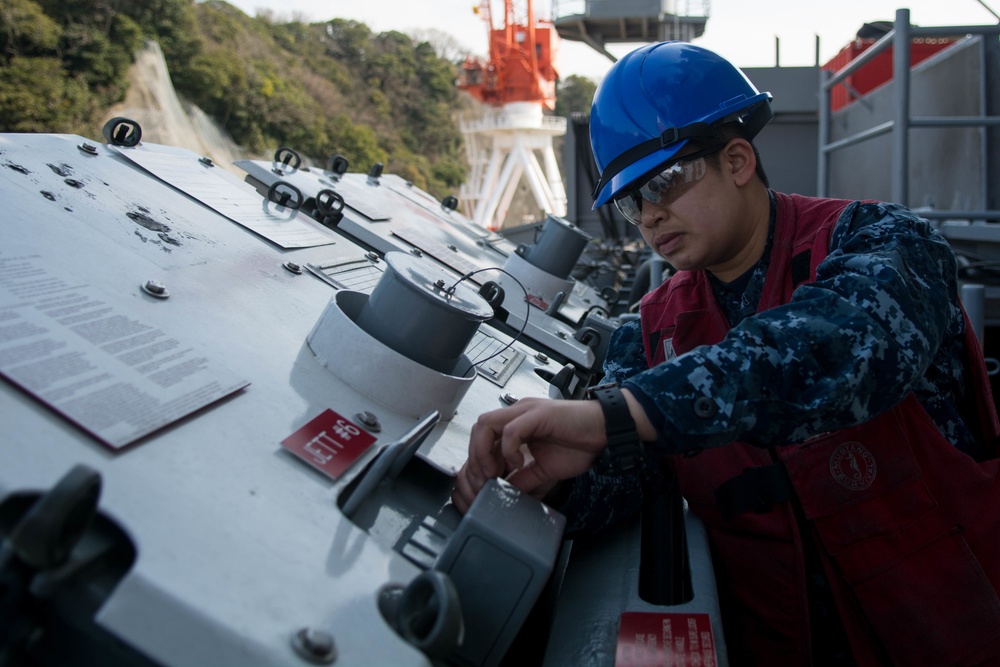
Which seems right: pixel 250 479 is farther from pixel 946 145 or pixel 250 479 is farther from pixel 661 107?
pixel 946 145

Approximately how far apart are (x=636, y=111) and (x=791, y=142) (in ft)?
28.1

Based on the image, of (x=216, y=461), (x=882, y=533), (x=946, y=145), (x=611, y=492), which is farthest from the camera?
(x=946, y=145)

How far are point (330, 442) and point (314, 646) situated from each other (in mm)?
547

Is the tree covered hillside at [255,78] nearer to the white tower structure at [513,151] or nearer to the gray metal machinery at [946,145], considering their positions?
the white tower structure at [513,151]

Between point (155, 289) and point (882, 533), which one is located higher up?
point (155, 289)

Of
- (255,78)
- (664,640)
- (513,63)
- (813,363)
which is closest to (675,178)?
(813,363)

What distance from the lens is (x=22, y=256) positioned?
5.30 ft

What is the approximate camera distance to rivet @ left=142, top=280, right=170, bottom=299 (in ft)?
5.70

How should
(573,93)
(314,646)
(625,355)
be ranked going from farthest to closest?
(573,93)
(625,355)
(314,646)

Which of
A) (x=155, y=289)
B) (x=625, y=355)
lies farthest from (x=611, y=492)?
(x=155, y=289)

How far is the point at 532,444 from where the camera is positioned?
1496mm

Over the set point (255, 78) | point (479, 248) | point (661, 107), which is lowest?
point (479, 248)

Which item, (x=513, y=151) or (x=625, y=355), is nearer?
(x=625, y=355)

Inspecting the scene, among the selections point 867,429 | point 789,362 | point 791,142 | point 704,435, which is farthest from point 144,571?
point 791,142
